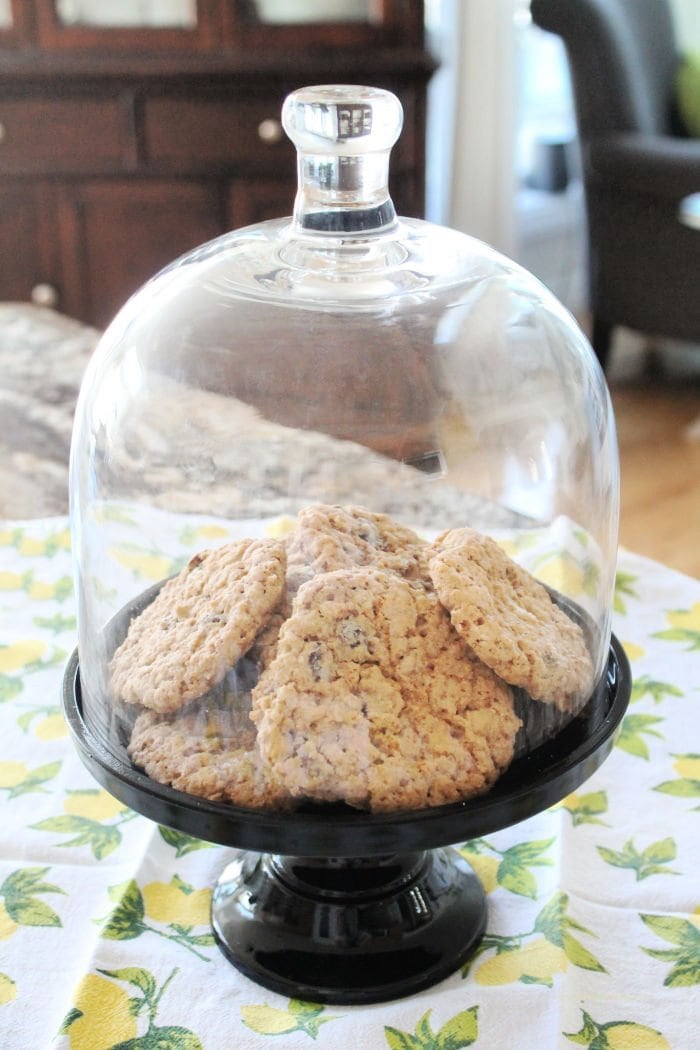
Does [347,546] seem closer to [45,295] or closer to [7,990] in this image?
[7,990]

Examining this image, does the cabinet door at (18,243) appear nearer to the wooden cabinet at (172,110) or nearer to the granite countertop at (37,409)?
the wooden cabinet at (172,110)

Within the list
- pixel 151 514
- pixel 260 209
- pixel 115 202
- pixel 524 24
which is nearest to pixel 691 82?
pixel 524 24

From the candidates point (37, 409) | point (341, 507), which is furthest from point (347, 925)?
point (37, 409)

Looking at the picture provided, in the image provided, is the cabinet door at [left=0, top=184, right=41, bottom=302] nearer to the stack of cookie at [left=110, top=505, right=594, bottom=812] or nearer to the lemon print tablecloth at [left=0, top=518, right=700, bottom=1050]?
the lemon print tablecloth at [left=0, top=518, right=700, bottom=1050]

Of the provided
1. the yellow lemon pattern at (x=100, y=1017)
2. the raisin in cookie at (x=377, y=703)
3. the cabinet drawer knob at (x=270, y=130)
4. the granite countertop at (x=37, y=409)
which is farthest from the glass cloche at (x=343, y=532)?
the cabinet drawer knob at (x=270, y=130)

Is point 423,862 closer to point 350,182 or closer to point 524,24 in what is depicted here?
point 350,182

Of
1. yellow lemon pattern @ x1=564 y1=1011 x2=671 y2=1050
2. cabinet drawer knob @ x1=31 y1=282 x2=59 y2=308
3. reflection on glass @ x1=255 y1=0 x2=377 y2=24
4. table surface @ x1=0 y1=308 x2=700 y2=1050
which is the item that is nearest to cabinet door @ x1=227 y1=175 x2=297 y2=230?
reflection on glass @ x1=255 y1=0 x2=377 y2=24
